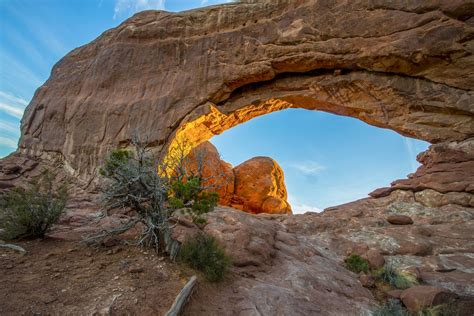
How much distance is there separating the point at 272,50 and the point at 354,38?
4004 millimetres

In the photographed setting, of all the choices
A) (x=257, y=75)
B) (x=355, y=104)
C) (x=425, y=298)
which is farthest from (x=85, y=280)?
(x=355, y=104)

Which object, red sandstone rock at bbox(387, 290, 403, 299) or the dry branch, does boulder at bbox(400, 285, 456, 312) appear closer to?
red sandstone rock at bbox(387, 290, 403, 299)

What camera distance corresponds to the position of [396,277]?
8367 millimetres

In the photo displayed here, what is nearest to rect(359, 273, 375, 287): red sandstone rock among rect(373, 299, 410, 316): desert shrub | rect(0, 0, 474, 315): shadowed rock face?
rect(0, 0, 474, 315): shadowed rock face

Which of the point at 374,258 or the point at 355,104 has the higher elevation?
the point at 355,104

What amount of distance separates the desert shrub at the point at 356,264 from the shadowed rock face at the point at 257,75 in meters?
7.56

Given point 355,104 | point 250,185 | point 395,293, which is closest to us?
point 395,293

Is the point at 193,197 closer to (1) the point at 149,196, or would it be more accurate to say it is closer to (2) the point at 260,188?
(1) the point at 149,196

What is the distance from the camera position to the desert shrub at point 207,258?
20.6 feet

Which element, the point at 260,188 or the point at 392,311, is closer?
the point at 392,311

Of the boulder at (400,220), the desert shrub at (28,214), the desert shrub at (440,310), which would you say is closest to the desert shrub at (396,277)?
the desert shrub at (440,310)

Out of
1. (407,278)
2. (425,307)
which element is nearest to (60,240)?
(425,307)

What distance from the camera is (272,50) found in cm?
1516

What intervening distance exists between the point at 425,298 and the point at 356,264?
2.66m
